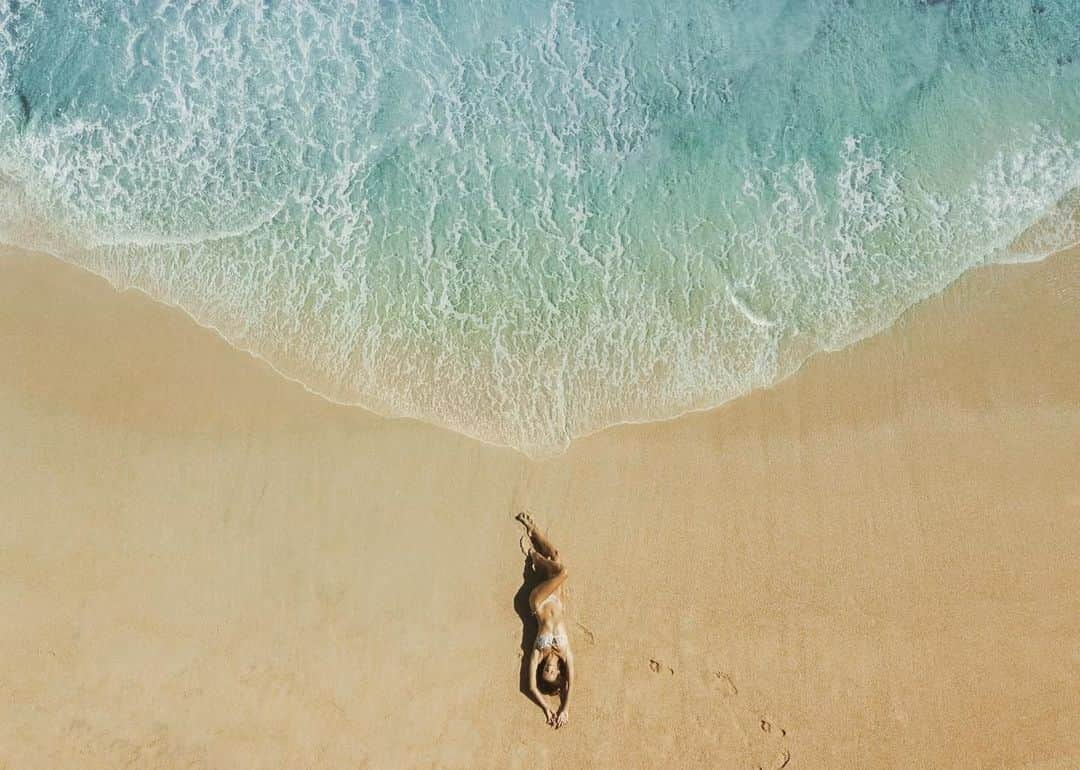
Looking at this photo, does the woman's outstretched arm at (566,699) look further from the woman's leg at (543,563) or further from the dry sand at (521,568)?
the woman's leg at (543,563)

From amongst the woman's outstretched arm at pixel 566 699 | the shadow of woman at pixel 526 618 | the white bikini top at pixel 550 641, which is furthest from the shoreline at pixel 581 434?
the woman's outstretched arm at pixel 566 699

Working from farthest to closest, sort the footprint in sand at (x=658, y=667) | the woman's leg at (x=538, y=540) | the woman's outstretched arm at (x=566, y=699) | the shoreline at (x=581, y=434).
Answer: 1. the shoreline at (x=581, y=434)
2. the woman's leg at (x=538, y=540)
3. the footprint in sand at (x=658, y=667)
4. the woman's outstretched arm at (x=566, y=699)

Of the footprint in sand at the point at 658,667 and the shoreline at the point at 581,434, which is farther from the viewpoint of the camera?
the shoreline at the point at 581,434

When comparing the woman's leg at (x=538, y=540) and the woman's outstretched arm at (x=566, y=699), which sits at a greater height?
the woman's leg at (x=538, y=540)

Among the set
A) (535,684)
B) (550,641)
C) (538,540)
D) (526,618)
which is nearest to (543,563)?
(538,540)

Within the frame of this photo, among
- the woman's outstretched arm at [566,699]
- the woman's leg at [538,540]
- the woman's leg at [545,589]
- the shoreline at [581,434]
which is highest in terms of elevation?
the shoreline at [581,434]

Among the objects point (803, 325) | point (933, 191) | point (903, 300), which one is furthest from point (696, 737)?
point (933, 191)

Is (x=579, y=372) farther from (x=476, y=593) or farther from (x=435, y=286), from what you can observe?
(x=476, y=593)

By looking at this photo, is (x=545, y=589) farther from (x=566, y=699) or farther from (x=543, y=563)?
(x=566, y=699)

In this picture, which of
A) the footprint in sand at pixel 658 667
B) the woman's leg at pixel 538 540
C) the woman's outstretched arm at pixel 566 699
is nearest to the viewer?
the woman's outstretched arm at pixel 566 699
